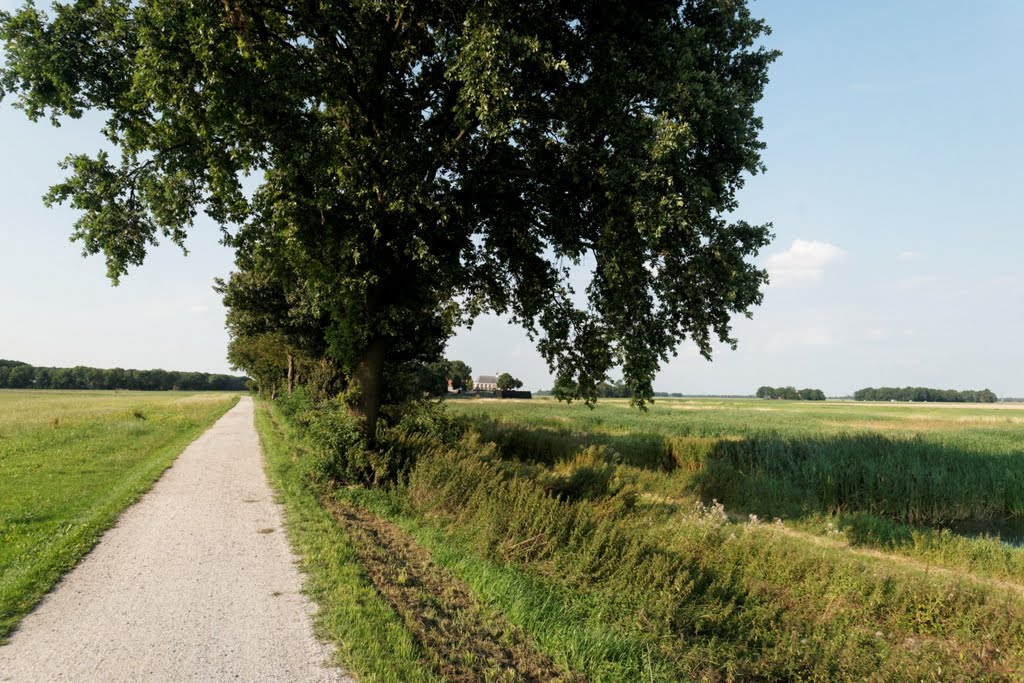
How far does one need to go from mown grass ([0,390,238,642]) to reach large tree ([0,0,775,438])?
4836mm

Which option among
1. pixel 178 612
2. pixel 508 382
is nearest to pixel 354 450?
pixel 178 612

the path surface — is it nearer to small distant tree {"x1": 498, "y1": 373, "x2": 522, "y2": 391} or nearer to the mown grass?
the mown grass

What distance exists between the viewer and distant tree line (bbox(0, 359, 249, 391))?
13650 centimetres

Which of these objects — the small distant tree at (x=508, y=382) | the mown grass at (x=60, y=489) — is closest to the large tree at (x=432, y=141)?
the mown grass at (x=60, y=489)

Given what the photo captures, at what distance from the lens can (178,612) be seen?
5.31 metres

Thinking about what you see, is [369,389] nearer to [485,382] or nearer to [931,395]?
[485,382]

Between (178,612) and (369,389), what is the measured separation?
26.5 ft

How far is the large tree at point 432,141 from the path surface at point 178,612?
17.4 ft

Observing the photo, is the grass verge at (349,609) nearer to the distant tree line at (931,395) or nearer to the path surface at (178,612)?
the path surface at (178,612)

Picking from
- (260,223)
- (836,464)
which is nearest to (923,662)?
(260,223)

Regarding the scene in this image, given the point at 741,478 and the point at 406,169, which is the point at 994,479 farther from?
the point at 406,169

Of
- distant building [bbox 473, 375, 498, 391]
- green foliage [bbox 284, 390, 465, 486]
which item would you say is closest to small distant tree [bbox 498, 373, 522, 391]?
distant building [bbox 473, 375, 498, 391]

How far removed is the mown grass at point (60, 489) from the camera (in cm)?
630

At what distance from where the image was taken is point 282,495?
1114 cm
